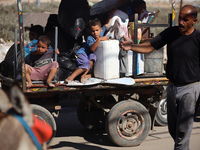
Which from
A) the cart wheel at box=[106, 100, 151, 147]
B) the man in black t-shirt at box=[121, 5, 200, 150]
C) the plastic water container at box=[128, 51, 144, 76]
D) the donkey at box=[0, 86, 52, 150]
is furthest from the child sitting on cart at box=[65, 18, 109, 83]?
the donkey at box=[0, 86, 52, 150]

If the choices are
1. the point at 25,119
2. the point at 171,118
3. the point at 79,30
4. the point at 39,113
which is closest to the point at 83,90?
the point at 39,113

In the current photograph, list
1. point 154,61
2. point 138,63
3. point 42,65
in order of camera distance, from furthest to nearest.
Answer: point 154,61 → point 138,63 → point 42,65

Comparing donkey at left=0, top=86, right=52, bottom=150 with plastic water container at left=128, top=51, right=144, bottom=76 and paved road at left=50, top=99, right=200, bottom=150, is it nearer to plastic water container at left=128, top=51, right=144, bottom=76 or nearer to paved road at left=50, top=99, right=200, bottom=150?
paved road at left=50, top=99, right=200, bottom=150

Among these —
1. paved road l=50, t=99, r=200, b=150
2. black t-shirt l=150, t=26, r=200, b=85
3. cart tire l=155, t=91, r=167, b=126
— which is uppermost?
black t-shirt l=150, t=26, r=200, b=85

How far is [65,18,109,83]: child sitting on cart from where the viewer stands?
5211mm

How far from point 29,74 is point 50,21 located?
1.68 meters

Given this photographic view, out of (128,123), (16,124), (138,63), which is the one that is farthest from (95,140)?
(16,124)

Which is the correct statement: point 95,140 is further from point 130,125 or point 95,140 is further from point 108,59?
point 108,59

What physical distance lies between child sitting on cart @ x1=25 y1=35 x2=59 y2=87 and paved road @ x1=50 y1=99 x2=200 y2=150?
3.81 feet

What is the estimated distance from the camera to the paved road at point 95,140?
5441 mm

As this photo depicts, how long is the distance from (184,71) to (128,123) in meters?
1.75

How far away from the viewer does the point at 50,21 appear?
6375 mm

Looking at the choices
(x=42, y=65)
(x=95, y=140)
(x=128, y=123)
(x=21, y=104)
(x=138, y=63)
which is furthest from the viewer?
(x=95, y=140)

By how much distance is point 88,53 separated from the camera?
18.0 feet
